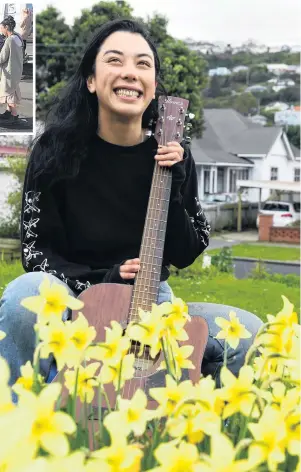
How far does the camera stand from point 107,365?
1.16 meters

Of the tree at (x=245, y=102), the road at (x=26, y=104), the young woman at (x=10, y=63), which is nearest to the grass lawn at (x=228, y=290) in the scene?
the road at (x=26, y=104)

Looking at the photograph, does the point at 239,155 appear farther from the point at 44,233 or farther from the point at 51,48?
the point at 44,233

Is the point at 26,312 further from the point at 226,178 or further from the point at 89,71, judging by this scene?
the point at 226,178

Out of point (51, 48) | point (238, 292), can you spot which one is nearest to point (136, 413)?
point (238, 292)

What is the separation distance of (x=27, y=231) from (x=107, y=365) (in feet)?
4.74

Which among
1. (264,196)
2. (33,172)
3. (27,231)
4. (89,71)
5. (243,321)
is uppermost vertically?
(89,71)

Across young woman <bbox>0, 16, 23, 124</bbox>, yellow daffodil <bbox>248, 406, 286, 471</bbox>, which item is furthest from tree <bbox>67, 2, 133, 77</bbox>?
yellow daffodil <bbox>248, 406, 286, 471</bbox>

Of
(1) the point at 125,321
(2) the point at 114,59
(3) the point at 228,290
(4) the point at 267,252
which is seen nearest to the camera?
(1) the point at 125,321

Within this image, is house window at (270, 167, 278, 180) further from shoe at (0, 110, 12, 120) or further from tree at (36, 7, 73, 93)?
shoe at (0, 110, 12, 120)

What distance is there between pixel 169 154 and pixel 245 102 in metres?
72.0

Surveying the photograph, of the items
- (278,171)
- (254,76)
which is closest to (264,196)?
(278,171)

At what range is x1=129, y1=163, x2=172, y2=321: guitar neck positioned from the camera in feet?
7.14

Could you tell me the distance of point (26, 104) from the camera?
337cm

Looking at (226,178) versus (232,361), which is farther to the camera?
(226,178)
